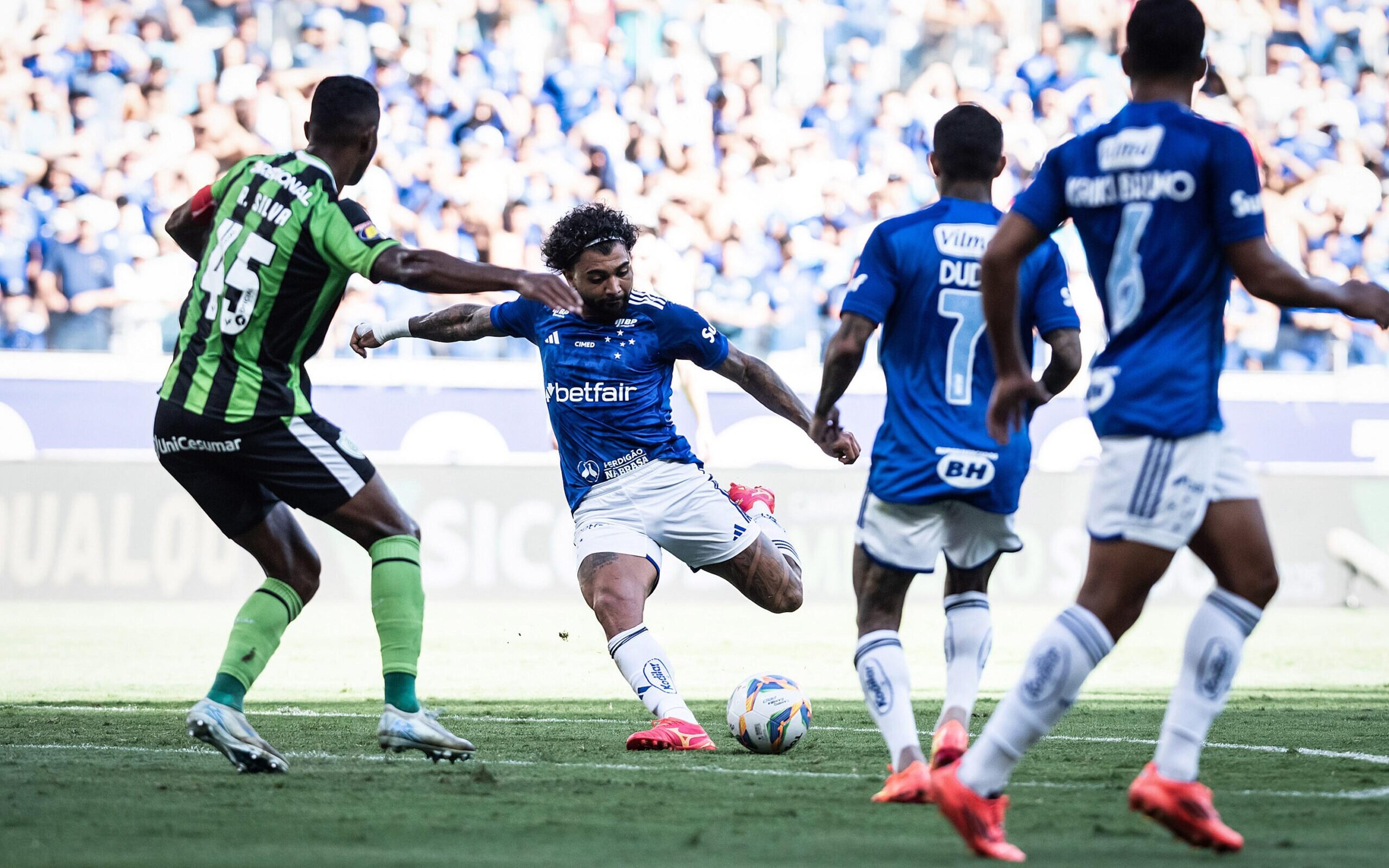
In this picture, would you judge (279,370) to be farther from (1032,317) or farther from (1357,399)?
(1357,399)

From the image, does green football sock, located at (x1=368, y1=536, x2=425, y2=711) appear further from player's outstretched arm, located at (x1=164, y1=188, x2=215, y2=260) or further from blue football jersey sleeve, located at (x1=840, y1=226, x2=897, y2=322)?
blue football jersey sleeve, located at (x1=840, y1=226, x2=897, y2=322)

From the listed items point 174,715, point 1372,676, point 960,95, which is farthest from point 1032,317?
point 960,95

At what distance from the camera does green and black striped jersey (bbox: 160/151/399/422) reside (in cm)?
526

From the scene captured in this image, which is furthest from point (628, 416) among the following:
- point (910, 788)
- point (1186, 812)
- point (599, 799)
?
point (1186, 812)

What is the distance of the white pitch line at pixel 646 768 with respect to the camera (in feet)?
15.7

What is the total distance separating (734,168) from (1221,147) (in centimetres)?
1402

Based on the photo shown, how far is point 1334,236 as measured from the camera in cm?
1812

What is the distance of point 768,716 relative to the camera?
5984 mm

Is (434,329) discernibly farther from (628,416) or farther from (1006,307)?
(1006,307)

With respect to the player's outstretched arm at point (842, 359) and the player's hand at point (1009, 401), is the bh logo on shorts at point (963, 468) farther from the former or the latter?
the player's hand at point (1009, 401)

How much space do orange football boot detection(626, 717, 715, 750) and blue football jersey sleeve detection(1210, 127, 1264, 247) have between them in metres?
2.86

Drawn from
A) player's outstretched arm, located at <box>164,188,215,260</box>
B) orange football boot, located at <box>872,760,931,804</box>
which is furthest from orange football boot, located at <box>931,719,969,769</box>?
player's outstretched arm, located at <box>164,188,215,260</box>

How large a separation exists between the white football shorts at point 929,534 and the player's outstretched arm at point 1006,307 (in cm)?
86

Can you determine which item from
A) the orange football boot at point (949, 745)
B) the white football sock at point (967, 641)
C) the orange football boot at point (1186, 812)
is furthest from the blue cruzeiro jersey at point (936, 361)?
the orange football boot at point (1186, 812)
